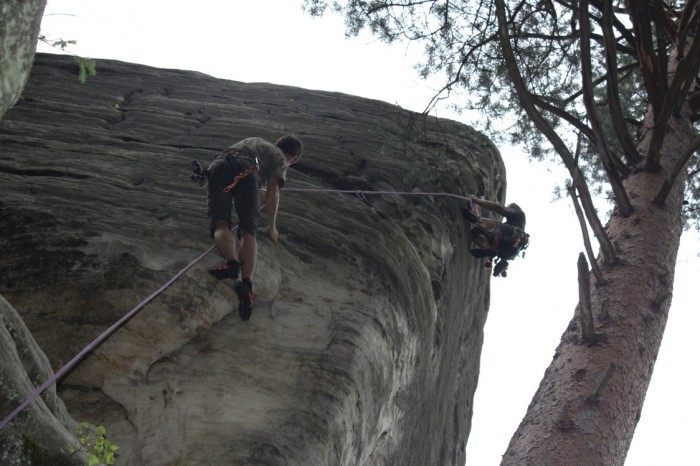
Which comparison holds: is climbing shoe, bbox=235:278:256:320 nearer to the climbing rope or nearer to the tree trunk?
the climbing rope

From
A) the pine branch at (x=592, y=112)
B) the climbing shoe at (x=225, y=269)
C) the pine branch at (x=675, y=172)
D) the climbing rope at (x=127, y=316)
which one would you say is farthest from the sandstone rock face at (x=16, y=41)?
the pine branch at (x=675, y=172)

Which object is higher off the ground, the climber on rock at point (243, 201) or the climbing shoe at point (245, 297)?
the climber on rock at point (243, 201)

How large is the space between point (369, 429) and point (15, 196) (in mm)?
3039

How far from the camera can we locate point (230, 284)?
5957mm

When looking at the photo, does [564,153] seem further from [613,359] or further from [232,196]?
[232,196]

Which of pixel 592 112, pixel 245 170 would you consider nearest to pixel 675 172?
pixel 592 112

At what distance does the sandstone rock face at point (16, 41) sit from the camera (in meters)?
3.14

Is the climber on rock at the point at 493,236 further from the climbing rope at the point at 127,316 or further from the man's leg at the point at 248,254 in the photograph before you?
the man's leg at the point at 248,254

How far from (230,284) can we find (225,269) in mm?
274

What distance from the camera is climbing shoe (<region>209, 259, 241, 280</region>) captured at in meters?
5.70

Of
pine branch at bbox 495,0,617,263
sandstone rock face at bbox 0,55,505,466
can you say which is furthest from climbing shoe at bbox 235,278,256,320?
pine branch at bbox 495,0,617,263

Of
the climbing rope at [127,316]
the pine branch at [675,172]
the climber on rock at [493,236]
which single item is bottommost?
the climbing rope at [127,316]

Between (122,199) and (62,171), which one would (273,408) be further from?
(62,171)

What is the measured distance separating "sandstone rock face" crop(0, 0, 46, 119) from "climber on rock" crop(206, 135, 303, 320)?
2572 millimetres
